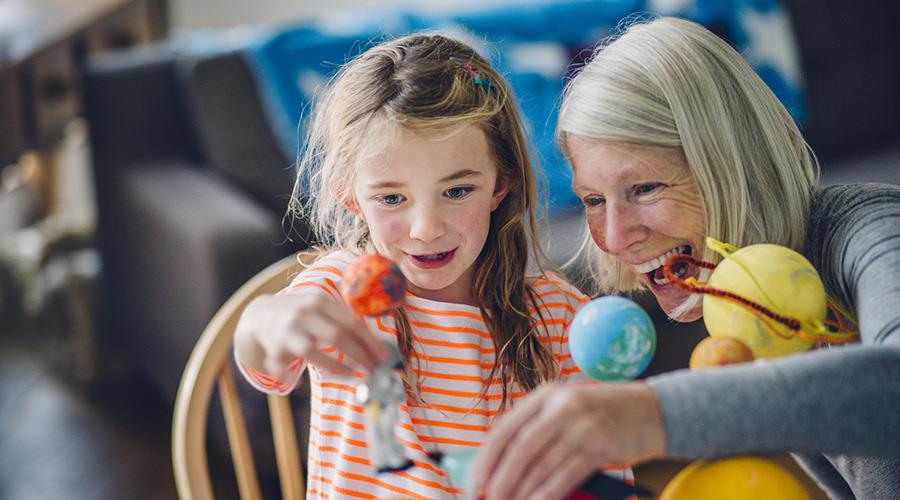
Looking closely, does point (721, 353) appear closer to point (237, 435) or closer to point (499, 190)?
point (499, 190)

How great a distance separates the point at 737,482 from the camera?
0.59 m

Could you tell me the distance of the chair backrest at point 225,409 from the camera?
98cm

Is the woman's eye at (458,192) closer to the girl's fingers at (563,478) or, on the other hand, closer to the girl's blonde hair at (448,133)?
the girl's blonde hair at (448,133)

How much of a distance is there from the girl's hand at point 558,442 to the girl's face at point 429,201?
0.90 ft

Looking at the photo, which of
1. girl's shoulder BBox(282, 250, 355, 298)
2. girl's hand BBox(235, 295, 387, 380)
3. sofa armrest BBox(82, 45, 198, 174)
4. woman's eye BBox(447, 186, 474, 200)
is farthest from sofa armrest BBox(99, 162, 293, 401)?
girl's hand BBox(235, 295, 387, 380)

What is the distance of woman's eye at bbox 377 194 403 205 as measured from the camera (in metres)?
0.79

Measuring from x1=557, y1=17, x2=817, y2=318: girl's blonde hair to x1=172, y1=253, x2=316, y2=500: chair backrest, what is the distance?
0.38 m

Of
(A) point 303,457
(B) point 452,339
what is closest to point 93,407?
(A) point 303,457

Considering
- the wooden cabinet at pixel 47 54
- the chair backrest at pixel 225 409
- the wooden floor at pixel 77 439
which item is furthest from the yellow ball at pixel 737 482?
the wooden cabinet at pixel 47 54

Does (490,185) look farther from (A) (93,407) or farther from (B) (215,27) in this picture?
(B) (215,27)

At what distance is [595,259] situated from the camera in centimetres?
95

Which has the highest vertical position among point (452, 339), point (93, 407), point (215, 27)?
point (215, 27)

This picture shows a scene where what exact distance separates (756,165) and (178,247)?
1.38 metres

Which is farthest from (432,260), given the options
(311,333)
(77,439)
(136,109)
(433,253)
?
(77,439)
